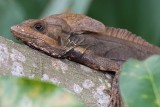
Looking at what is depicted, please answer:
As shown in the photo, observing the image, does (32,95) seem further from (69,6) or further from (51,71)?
(69,6)

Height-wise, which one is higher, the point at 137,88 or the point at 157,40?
the point at 137,88

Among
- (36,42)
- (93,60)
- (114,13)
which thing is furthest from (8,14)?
(93,60)

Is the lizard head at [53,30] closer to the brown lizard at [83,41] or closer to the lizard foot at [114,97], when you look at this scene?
the brown lizard at [83,41]

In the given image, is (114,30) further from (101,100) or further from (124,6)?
(124,6)

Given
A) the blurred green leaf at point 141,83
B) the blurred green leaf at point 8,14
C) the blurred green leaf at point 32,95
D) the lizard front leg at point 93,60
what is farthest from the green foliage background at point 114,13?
the blurred green leaf at point 32,95

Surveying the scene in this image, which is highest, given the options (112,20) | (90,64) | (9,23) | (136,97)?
(136,97)

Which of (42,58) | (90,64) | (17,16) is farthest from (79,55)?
(17,16)

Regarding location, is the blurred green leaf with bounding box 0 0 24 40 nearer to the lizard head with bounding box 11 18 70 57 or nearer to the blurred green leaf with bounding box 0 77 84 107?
the lizard head with bounding box 11 18 70 57
